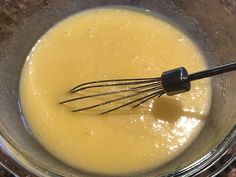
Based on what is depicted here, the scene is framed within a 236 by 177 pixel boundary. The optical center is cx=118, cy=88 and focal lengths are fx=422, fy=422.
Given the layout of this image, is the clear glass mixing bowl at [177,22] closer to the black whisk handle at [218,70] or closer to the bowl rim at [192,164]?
the bowl rim at [192,164]

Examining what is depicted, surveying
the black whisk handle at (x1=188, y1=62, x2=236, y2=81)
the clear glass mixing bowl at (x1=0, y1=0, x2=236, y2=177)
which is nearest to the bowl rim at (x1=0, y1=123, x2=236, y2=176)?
the clear glass mixing bowl at (x1=0, y1=0, x2=236, y2=177)

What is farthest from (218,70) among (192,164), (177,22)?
(177,22)

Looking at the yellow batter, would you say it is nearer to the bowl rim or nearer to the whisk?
the whisk

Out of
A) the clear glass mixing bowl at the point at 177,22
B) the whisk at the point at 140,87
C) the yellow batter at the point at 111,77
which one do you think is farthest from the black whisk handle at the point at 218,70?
the yellow batter at the point at 111,77

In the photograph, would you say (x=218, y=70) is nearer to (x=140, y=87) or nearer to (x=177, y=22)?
(x=140, y=87)

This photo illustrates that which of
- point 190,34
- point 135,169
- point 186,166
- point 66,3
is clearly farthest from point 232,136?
point 66,3
